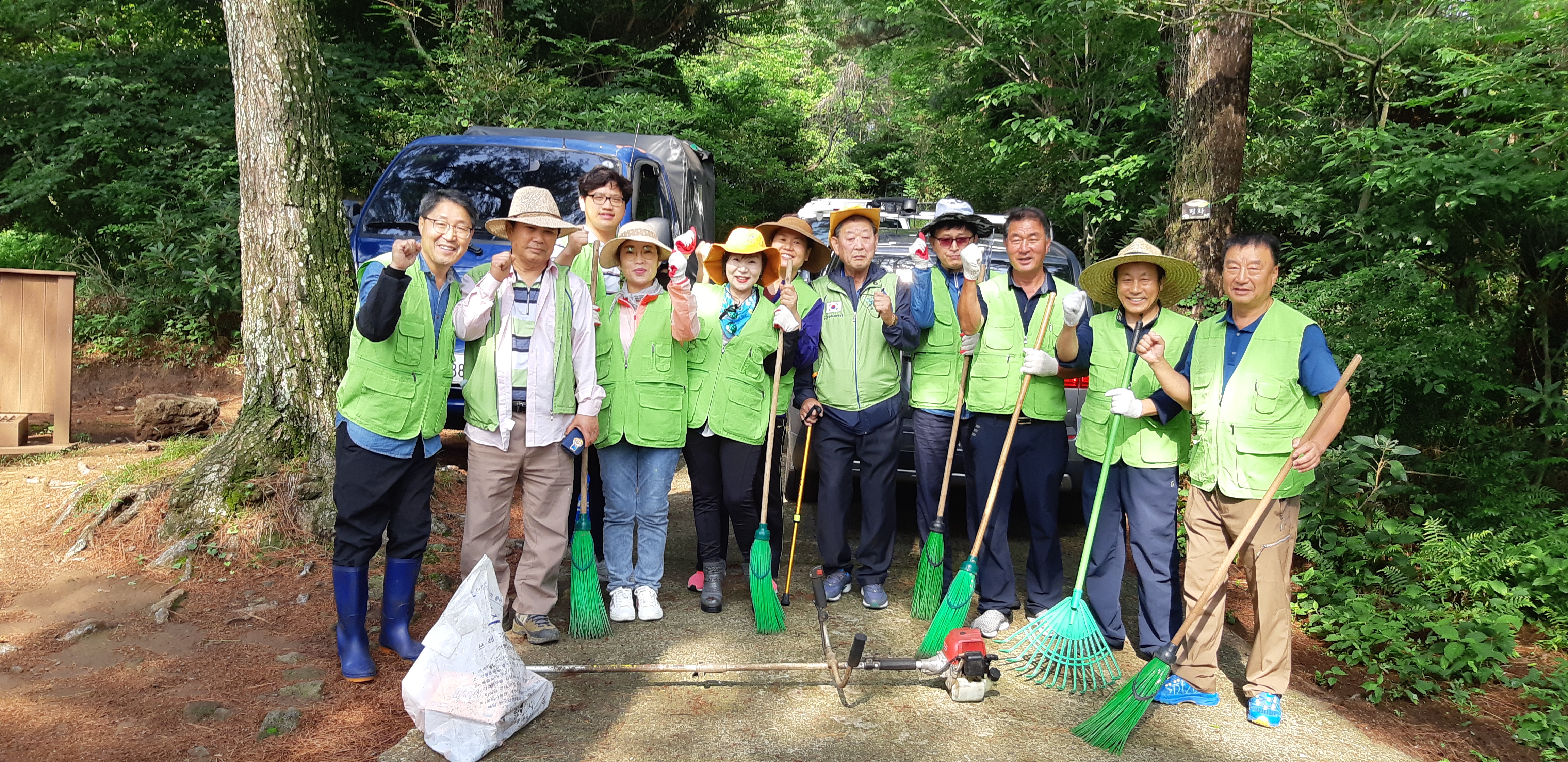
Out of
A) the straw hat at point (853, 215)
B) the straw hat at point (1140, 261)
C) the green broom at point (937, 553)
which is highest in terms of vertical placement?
the straw hat at point (853, 215)

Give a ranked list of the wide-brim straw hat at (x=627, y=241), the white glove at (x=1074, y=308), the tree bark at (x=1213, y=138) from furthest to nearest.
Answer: the tree bark at (x=1213, y=138), the wide-brim straw hat at (x=627, y=241), the white glove at (x=1074, y=308)

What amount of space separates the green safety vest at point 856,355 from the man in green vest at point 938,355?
0.18 m

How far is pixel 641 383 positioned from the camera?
4.60 metres

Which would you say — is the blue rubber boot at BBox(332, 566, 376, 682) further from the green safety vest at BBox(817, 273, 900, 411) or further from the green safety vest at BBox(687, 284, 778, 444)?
the green safety vest at BBox(817, 273, 900, 411)

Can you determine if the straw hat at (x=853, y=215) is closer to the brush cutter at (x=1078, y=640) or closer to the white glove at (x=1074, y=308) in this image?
the white glove at (x=1074, y=308)

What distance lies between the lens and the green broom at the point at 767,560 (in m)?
4.59

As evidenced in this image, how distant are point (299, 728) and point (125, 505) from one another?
2438mm

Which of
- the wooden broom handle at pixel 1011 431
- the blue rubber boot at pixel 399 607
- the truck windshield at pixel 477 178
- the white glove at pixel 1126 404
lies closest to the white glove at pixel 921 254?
the wooden broom handle at pixel 1011 431

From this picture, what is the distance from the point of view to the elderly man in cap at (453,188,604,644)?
4.16 meters

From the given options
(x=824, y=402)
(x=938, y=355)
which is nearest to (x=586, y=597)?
(x=824, y=402)

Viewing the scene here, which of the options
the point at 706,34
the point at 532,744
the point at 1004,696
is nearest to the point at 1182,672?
the point at 1004,696

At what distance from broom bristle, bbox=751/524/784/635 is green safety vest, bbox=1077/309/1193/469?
5.04ft

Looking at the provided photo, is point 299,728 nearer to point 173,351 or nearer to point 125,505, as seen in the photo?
point 125,505

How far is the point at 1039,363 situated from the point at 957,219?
864 millimetres
